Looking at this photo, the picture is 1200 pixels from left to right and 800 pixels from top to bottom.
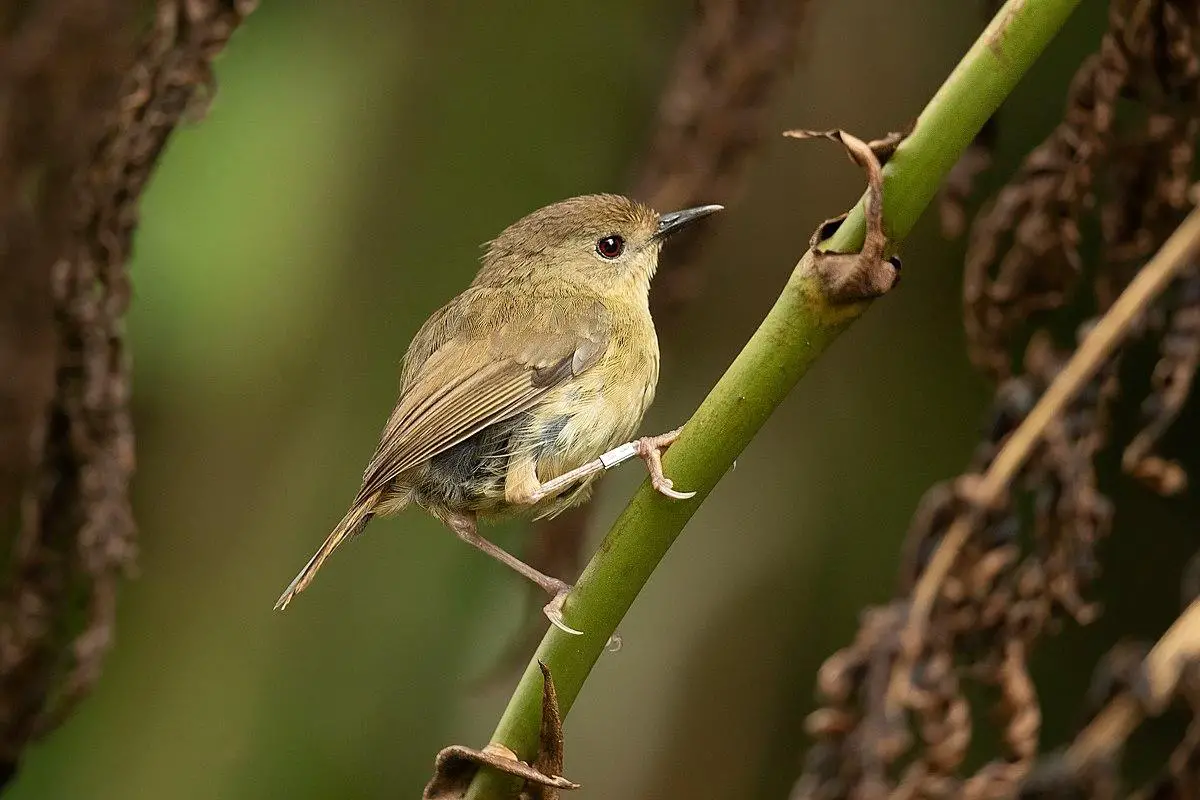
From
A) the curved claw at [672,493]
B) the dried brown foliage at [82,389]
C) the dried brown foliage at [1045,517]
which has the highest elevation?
the dried brown foliage at [1045,517]

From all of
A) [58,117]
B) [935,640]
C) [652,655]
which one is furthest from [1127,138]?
[652,655]

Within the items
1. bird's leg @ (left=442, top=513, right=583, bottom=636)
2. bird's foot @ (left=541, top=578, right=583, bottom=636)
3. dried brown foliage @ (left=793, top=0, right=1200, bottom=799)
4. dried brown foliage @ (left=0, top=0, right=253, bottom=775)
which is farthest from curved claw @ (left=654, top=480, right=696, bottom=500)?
dried brown foliage @ (left=0, top=0, right=253, bottom=775)

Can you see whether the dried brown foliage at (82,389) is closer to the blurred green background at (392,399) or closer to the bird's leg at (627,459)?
the bird's leg at (627,459)

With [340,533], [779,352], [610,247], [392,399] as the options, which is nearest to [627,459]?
[340,533]

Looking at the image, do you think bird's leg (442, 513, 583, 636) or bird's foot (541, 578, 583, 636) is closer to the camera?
bird's foot (541, 578, 583, 636)

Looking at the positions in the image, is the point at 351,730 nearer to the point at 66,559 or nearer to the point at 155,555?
the point at 155,555

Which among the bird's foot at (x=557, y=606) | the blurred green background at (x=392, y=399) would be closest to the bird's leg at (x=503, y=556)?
the bird's foot at (x=557, y=606)

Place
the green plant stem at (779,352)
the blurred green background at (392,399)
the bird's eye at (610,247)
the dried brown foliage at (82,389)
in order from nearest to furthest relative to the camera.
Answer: the green plant stem at (779,352) < the dried brown foliage at (82,389) < the bird's eye at (610,247) < the blurred green background at (392,399)

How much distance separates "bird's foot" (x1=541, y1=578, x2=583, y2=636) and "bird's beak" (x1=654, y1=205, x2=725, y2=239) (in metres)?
0.77

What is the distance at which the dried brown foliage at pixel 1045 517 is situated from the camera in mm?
1824

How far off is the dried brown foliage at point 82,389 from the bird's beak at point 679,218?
3.11ft

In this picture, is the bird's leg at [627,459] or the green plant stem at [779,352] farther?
the bird's leg at [627,459]

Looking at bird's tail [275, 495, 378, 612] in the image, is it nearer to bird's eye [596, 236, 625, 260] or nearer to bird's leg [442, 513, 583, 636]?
bird's leg [442, 513, 583, 636]

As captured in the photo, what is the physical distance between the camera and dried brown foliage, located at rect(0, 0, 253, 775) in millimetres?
1995
